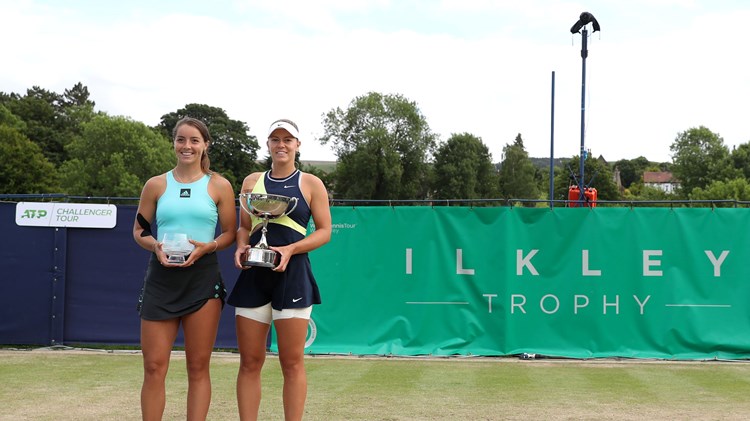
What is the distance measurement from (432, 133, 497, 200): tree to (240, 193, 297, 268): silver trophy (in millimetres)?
70060

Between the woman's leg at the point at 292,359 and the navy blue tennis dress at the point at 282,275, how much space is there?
0.35ft

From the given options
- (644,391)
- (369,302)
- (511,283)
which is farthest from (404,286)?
(644,391)

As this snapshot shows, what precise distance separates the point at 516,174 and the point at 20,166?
49.9 m

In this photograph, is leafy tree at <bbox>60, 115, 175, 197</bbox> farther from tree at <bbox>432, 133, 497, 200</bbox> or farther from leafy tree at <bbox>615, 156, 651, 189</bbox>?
leafy tree at <bbox>615, 156, 651, 189</bbox>

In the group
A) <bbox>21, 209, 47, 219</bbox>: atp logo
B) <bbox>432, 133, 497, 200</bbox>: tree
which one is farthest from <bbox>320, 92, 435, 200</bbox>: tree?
<bbox>21, 209, 47, 219</bbox>: atp logo

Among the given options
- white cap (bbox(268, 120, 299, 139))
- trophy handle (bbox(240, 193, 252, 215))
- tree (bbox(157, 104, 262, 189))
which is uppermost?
tree (bbox(157, 104, 262, 189))

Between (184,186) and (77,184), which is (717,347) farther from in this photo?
(77,184)

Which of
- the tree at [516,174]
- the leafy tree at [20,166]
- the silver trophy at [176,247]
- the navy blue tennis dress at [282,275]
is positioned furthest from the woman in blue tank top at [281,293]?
the tree at [516,174]

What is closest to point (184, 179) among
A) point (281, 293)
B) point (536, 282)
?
point (281, 293)

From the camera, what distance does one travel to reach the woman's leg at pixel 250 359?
442 centimetres

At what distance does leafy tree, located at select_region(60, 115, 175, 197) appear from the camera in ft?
191

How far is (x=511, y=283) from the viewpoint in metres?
10.4

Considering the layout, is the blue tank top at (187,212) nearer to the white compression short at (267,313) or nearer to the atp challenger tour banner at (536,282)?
the white compression short at (267,313)

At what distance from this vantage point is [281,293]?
4.41 m
